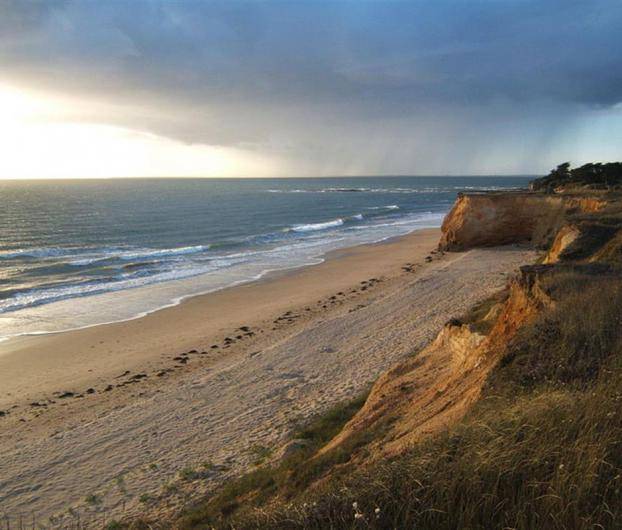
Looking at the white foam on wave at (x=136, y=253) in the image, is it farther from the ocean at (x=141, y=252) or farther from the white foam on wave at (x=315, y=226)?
the white foam on wave at (x=315, y=226)

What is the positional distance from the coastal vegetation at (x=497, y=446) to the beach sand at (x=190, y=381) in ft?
5.06

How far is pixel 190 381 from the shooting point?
12.8 metres

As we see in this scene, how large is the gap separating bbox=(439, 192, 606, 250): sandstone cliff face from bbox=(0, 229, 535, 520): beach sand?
25.5 feet

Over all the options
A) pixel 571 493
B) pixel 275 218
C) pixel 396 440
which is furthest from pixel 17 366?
pixel 275 218

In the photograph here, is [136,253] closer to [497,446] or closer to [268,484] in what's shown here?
[268,484]

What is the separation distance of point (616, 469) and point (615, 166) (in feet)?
151

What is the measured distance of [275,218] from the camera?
64.4 metres

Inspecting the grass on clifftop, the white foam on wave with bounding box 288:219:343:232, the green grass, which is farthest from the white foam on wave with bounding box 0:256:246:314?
the grass on clifftop

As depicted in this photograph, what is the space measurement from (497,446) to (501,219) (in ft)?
99.0

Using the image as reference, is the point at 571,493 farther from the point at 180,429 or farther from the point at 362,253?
the point at 362,253

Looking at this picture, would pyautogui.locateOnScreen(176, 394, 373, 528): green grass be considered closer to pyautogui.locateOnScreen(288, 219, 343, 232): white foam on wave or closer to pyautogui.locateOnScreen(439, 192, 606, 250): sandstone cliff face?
pyautogui.locateOnScreen(439, 192, 606, 250): sandstone cliff face

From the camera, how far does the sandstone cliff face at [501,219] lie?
29938 mm

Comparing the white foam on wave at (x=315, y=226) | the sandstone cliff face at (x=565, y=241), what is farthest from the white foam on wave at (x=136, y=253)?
the sandstone cliff face at (x=565, y=241)

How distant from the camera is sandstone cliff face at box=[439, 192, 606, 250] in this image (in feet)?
98.2
